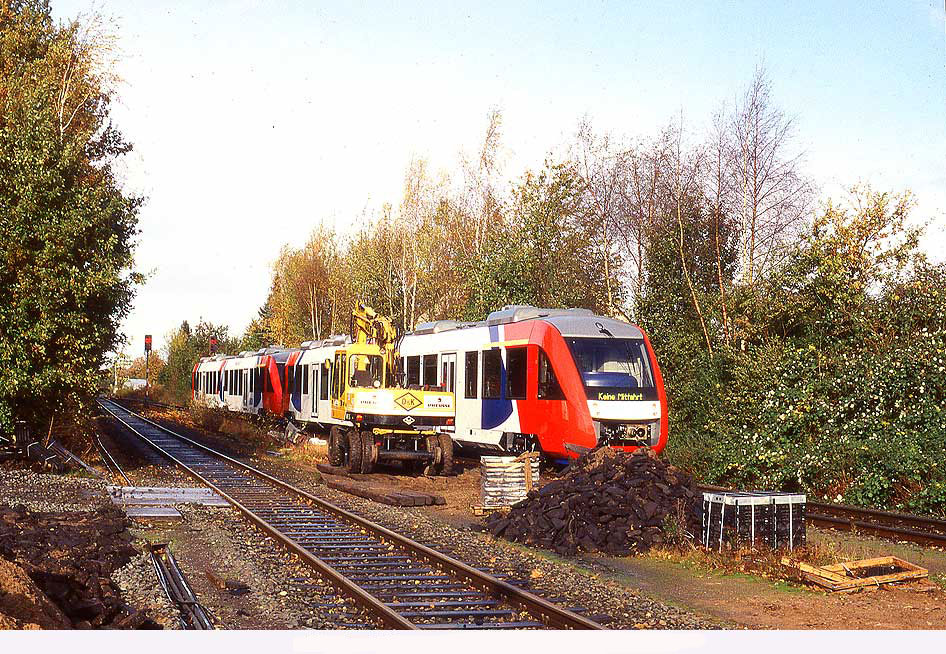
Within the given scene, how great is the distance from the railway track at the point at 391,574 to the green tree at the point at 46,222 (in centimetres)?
396

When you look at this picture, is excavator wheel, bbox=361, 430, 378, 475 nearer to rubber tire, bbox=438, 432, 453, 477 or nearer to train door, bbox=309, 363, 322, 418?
rubber tire, bbox=438, 432, 453, 477

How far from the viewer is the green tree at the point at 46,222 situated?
16.7 metres

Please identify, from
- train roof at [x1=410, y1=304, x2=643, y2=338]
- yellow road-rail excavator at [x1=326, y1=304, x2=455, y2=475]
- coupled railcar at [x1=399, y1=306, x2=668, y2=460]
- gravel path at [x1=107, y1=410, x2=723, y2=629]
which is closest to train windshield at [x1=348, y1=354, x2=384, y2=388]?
yellow road-rail excavator at [x1=326, y1=304, x2=455, y2=475]

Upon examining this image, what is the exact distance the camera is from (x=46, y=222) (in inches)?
670

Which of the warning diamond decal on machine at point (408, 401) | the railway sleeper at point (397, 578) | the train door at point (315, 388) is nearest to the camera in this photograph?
the railway sleeper at point (397, 578)

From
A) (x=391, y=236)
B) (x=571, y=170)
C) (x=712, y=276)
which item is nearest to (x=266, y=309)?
(x=391, y=236)

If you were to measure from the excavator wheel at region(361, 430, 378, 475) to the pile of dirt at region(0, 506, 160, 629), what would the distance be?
28.0ft

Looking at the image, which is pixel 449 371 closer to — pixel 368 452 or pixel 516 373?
pixel 368 452

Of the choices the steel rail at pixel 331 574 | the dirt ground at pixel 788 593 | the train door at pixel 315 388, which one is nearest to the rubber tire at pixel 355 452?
the steel rail at pixel 331 574

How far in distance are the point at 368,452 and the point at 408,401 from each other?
4.67 ft

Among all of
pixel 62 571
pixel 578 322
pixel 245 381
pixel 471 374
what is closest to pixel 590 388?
pixel 578 322

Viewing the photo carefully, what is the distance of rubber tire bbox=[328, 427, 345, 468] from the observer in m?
21.1

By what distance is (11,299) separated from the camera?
17.1 m

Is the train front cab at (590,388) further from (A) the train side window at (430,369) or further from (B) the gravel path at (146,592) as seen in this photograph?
(B) the gravel path at (146,592)
